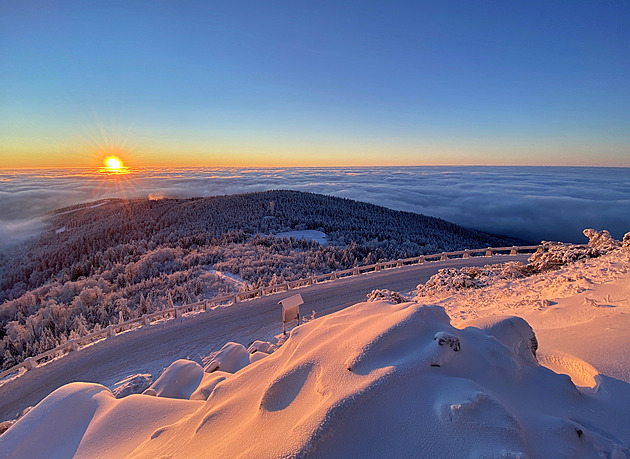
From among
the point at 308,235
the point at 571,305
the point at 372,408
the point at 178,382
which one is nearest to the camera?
the point at 372,408

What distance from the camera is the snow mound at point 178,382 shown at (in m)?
5.96

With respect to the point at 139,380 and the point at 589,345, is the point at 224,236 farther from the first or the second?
the point at 589,345

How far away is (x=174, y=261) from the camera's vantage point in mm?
28781

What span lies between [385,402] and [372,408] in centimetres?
18

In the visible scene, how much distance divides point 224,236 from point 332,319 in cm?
3669

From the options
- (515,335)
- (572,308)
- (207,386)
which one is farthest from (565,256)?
(207,386)

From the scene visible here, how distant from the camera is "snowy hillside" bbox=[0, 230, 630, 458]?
268cm

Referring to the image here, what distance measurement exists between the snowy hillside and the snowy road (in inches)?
203

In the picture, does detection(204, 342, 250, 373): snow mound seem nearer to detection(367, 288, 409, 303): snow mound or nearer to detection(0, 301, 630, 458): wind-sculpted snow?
detection(0, 301, 630, 458): wind-sculpted snow

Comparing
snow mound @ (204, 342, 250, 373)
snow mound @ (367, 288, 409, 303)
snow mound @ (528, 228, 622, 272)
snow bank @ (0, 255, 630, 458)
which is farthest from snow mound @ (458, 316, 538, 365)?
snow mound @ (528, 228, 622, 272)

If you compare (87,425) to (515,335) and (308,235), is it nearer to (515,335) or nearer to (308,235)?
(515,335)

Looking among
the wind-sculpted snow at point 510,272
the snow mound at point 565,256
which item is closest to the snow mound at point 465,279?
the wind-sculpted snow at point 510,272

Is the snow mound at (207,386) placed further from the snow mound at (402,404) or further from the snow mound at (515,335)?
the snow mound at (515,335)

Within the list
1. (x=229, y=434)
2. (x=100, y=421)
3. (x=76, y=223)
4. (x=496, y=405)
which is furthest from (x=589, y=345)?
(x=76, y=223)
